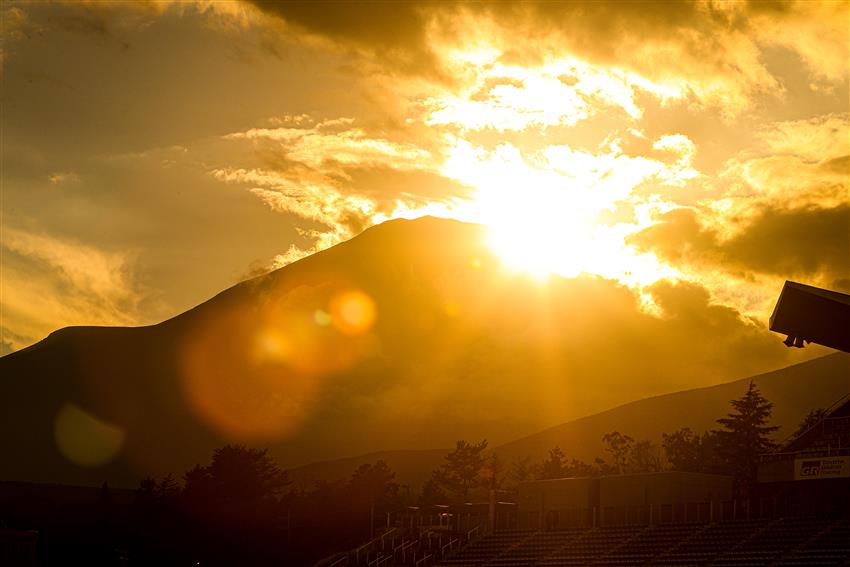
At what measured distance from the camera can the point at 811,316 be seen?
198 ft

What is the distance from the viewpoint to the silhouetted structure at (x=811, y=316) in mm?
58688

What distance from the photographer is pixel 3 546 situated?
6525cm

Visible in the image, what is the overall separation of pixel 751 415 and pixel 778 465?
7687cm

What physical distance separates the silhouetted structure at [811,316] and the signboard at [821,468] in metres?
7.62

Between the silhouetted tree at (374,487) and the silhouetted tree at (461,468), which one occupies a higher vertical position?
the silhouetted tree at (461,468)

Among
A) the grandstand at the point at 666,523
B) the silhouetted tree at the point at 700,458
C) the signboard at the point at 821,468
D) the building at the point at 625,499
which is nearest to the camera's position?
the grandstand at the point at 666,523

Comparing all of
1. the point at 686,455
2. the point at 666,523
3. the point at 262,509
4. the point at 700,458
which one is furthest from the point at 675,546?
the point at 686,455

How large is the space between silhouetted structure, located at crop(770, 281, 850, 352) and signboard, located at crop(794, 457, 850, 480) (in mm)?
7624

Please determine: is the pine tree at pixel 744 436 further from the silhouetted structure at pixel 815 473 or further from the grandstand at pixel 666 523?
the silhouetted structure at pixel 815 473

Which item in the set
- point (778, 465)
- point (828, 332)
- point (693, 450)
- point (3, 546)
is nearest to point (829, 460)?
point (778, 465)

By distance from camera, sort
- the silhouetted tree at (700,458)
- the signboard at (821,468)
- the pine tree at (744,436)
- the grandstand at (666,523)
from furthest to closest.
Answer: the silhouetted tree at (700,458) → the pine tree at (744,436) → the signboard at (821,468) → the grandstand at (666,523)

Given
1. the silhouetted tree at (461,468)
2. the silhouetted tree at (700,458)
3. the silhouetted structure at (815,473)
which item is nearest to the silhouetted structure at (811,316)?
the silhouetted structure at (815,473)

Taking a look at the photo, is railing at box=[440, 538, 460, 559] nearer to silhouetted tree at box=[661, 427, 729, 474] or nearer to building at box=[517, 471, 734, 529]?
building at box=[517, 471, 734, 529]

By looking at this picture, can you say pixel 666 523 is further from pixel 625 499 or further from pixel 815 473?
pixel 815 473
